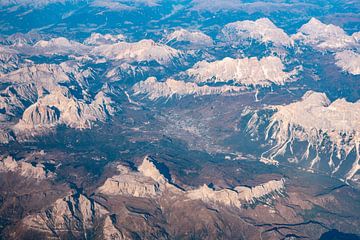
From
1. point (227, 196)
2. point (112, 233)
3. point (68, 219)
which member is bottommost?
point (227, 196)

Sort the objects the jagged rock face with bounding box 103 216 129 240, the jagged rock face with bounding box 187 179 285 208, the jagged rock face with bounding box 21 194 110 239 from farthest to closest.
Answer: the jagged rock face with bounding box 187 179 285 208
the jagged rock face with bounding box 21 194 110 239
the jagged rock face with bounding box 103 216 129 240

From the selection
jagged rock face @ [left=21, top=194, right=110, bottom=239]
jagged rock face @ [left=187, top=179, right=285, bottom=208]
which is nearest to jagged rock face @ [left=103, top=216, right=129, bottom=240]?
jagged rock face @ [left=21, top=194, right=110, bottom=239]

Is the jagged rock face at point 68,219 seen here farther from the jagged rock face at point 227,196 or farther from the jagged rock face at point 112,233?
the jagged rock face at point 227,196

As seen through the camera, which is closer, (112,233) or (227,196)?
(112,233)

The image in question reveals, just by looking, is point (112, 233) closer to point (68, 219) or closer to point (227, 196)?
point (68, 219)

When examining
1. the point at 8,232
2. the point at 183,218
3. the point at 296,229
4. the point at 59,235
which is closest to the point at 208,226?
the point at 183,218

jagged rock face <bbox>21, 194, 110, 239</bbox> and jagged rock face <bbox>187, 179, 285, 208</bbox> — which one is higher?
jagged rock face <bbox>21, 194, 110, 239</bbox>

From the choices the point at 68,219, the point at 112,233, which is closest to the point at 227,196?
the point at 112,233

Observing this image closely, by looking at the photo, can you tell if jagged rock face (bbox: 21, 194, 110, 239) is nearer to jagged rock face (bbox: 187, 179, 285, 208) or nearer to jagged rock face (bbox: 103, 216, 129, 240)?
jagged rock face (bbox: 103, 216, 129, 240)

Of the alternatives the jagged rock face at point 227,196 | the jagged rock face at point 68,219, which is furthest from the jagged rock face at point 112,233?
the jagged rock face at point 227,196
